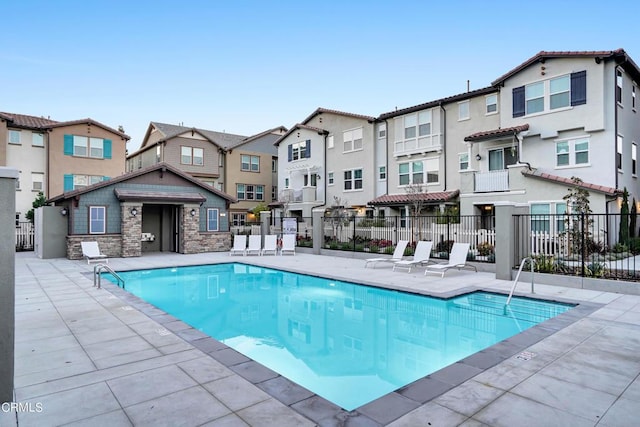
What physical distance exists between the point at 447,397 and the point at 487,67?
25194mm

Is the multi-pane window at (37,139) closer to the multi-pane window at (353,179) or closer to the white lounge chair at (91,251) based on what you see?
the white lounge chair at (91,251)

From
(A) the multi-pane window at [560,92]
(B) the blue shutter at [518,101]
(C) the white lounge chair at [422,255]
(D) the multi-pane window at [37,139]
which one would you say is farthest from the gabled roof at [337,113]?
(D) the multi-pane window at [37,139]

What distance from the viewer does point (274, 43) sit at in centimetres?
1989

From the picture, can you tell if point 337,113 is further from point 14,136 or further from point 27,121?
point 14,136

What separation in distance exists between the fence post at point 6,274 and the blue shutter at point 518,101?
20.7m

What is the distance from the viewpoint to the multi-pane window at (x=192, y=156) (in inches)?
1262

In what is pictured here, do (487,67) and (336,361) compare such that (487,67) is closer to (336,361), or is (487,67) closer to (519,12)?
(519,12)

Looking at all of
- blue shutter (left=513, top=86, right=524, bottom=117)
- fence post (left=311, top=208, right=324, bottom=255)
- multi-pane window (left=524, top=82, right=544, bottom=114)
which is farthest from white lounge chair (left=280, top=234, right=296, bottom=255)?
multi-pane window (left=524, top=82, right=544, bottom=114)

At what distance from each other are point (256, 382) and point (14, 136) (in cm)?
3049

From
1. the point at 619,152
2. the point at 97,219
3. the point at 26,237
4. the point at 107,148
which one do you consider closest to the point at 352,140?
the point at 619,152

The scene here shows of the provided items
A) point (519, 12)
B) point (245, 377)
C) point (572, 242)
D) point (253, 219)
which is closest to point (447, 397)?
point (245, 377)

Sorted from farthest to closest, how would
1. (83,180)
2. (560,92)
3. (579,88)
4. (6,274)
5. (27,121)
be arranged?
(83,180) → (27,121) → (560,92) → (579,88) → (6,274)

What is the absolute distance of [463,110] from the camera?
21766mm

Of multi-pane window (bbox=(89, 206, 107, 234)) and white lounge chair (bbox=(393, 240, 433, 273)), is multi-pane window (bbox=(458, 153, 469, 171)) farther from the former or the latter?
multi-pane window (bbox=(89, 206, 107, 234))
